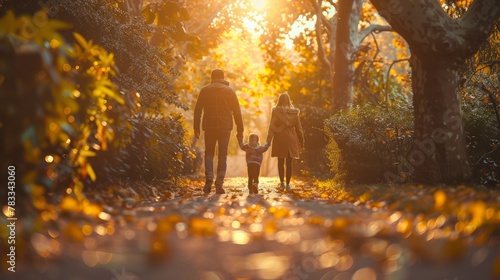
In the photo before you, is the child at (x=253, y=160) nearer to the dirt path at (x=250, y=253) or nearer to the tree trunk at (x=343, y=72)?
the tree trunk at (x=343, y=72)

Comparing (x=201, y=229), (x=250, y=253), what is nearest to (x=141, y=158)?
(x=201, y=229)

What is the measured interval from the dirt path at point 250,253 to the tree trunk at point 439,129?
172 inches

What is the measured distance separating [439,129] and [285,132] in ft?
16.2

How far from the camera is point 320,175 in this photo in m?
21.0

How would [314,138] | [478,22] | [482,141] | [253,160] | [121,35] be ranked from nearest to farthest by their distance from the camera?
[478,22] → [482,141] → [253,160] → [121,35] → [314,138]

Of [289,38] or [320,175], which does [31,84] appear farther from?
[289,38]

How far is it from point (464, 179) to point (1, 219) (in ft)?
22.7

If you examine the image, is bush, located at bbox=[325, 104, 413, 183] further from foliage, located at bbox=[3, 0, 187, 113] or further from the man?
foliage, located at bbox=[3, 0, 187, 113]

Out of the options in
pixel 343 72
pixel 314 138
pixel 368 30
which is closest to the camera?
pixel 343 72

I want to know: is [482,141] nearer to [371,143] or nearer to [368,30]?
[371,143]

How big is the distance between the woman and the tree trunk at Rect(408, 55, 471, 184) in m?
4.38

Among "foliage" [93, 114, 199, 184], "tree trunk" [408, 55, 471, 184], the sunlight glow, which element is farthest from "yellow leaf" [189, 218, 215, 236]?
the sunlight glow

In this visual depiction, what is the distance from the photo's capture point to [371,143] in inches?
478

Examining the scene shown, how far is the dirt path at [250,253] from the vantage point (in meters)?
3.59
